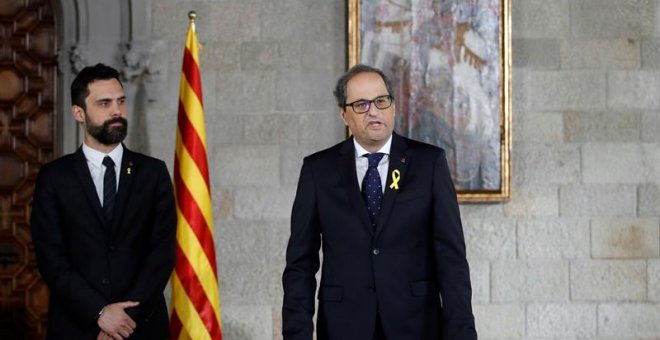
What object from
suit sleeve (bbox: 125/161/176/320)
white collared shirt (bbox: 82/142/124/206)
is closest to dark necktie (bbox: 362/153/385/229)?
suit sleeve (bbox: 125/161/176/320)

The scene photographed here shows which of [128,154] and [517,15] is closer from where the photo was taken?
[128,154]

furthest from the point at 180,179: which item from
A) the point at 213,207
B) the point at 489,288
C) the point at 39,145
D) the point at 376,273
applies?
the point at 376,273

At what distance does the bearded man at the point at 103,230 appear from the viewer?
3.60 meters

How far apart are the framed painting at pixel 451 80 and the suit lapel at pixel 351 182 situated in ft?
7.81

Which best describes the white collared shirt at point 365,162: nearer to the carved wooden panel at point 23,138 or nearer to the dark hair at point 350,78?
the dark hair at point 350,78

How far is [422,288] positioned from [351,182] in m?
0.37

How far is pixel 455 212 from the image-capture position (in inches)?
125

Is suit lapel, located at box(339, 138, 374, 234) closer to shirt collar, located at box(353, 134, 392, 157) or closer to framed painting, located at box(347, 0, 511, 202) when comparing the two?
shirt collar, located at box(353, 134, 392, 157)

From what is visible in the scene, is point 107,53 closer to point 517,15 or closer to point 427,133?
point 427,133

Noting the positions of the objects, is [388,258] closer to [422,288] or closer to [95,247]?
[422,288]

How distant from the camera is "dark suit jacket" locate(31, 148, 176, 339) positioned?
3615 millimetres

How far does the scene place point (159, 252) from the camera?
148 inches

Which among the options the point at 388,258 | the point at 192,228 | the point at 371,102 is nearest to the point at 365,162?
the point at 371,102

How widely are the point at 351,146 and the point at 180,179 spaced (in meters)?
1.96
